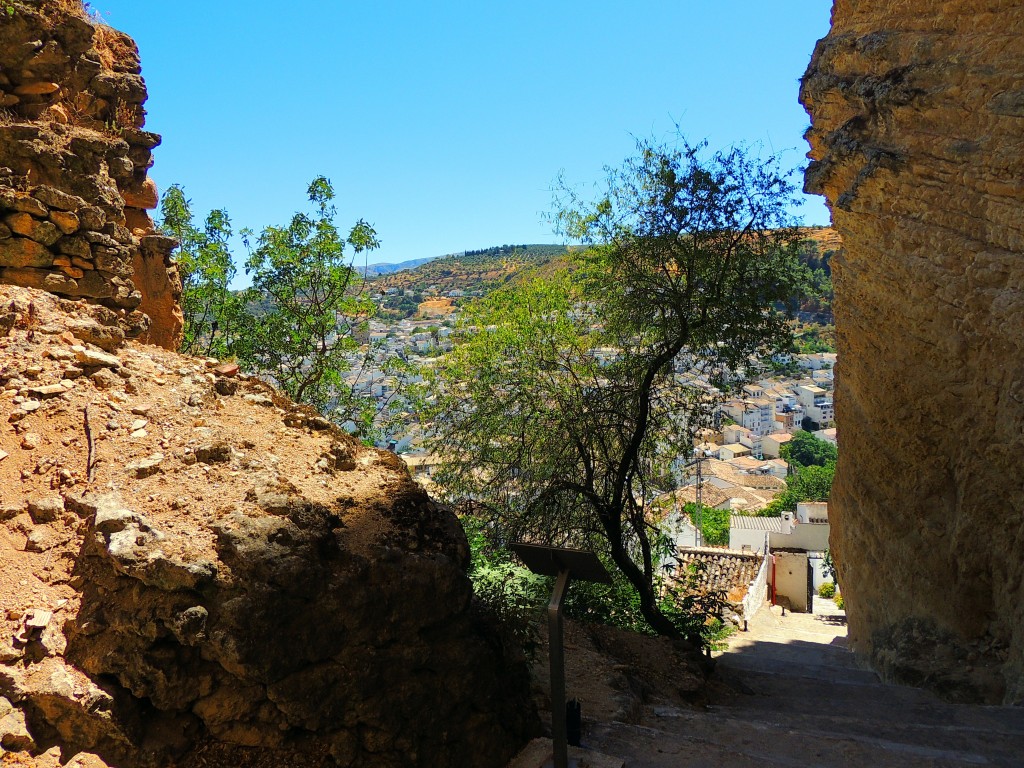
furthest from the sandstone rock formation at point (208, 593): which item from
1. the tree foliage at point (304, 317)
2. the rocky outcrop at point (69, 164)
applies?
the tree foliage at point (304, 317)

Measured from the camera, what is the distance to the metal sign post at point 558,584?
4043mm

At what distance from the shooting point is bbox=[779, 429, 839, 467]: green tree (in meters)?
64.3

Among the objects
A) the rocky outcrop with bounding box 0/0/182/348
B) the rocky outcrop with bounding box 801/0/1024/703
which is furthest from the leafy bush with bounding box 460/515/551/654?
the rocky outcrop with bounding box 801/0/1024/703

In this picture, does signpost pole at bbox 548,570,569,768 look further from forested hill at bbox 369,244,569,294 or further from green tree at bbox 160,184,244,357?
forested hill at bbox 369,244,569,294

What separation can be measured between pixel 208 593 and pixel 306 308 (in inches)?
380

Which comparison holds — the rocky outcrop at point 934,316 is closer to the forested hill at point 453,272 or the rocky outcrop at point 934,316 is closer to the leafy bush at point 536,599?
the leafy bush at point 536,599

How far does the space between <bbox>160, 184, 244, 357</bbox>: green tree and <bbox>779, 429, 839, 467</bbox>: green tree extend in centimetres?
5753

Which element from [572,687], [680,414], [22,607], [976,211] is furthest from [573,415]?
[22,607]

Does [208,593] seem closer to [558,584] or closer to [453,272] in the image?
[558,584]

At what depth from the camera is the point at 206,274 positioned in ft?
42.7

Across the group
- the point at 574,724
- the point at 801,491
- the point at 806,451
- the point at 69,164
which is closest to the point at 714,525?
the point at 801,491

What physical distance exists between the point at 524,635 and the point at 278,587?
2229 millimetres

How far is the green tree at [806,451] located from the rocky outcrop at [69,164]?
62676 millimetres

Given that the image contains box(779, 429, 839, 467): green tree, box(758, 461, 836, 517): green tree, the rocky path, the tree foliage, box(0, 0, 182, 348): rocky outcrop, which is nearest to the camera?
the rocky path
